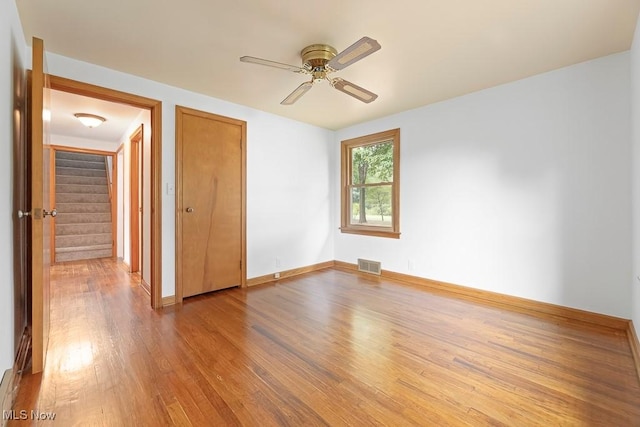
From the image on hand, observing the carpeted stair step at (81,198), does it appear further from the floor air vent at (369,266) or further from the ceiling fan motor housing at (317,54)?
the ceiling fan motor housing at (317,54)

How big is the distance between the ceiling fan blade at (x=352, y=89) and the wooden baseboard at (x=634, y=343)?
103 inches

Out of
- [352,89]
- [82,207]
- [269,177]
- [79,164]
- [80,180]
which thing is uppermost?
[79,164]

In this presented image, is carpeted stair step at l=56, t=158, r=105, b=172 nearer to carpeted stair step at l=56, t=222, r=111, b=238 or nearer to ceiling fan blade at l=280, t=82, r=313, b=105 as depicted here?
carpeted stair step at l=56, t=222, r=111, b=238

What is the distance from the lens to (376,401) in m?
1.53

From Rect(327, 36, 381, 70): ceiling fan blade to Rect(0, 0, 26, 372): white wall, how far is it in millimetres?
1832

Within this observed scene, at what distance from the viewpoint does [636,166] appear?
2.07 metres

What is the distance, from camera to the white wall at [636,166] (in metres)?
1.98

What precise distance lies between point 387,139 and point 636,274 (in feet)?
9.64

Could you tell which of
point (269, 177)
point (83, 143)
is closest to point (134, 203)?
point (83, 143)

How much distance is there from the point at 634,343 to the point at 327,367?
224 cm

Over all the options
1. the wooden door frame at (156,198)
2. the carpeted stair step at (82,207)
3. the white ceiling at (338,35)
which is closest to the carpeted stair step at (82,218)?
the carpeted stair step at (82,207)

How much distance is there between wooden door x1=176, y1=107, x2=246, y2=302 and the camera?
3.13 meters

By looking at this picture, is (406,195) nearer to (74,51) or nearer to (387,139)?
(387,139)

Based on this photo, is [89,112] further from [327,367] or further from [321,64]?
[327,367]
